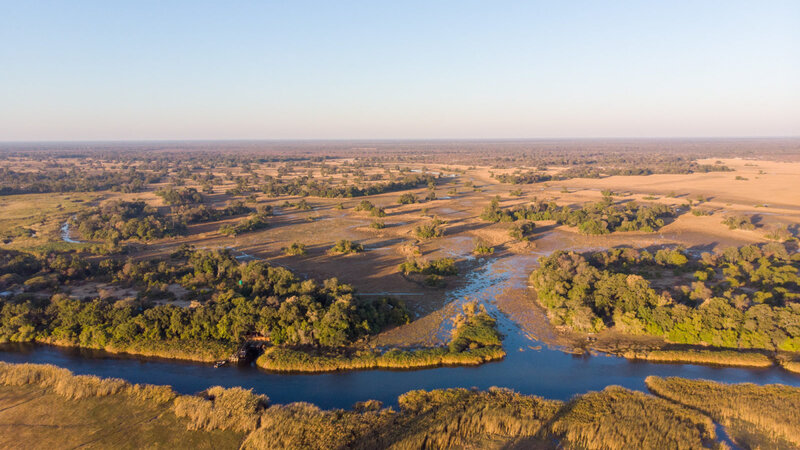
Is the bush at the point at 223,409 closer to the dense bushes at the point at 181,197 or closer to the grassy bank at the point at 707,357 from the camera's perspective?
the grassy bank at the point at 707,357

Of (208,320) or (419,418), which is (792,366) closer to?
(419,418)

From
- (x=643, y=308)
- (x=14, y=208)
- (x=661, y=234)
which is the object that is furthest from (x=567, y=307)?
(x=14, y=208)

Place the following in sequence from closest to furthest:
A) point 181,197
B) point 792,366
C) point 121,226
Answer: point 792,366 < point 121,226 < point 181,197

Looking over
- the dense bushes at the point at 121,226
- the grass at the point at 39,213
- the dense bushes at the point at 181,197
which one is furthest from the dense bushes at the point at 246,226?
the dense bushes at the point at 181,197

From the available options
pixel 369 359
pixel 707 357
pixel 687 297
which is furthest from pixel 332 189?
pixel 707 357

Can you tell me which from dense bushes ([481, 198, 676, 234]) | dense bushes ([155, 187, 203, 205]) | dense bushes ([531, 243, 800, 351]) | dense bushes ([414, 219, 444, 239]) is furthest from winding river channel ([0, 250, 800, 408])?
dense bushes ([155, 187, 203, 205])

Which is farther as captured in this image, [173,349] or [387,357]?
[173,349]
